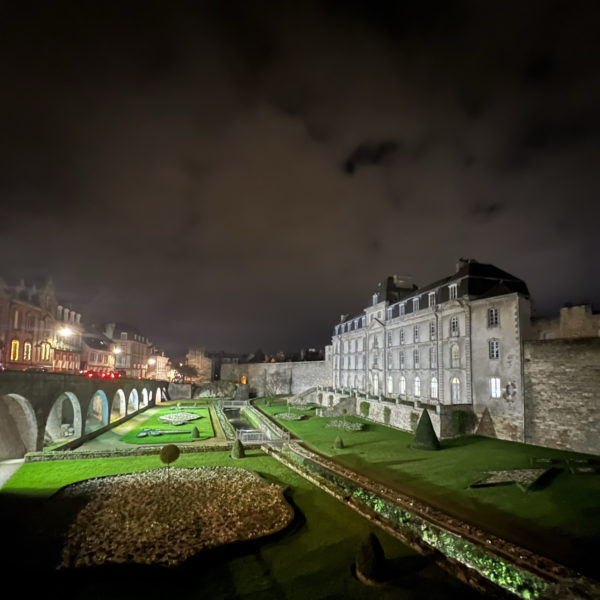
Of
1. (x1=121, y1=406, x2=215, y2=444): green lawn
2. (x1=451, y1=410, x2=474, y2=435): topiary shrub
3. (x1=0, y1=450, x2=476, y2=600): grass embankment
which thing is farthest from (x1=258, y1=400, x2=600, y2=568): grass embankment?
(x1=121, y1=406, x2=215, y2=444): green lawn

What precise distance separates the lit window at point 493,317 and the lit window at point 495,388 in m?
4.78

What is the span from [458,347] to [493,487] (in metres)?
18.7

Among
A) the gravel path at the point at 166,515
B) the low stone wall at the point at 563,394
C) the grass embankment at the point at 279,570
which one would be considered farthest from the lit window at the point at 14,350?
the low stone wall at the point at 563,394

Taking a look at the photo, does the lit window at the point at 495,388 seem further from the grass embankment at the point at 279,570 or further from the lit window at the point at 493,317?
the grass embankment at the point at 279,570

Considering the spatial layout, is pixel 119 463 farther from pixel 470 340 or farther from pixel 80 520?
pixel 470 340

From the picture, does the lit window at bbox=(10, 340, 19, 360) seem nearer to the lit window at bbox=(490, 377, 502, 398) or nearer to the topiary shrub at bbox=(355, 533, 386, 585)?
the topiary shrub at bbox=(355, 533, 386, 585)

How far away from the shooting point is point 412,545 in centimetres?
1309

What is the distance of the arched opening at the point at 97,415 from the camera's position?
38844 mm

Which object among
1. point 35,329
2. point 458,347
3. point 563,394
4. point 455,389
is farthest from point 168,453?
point 35,329

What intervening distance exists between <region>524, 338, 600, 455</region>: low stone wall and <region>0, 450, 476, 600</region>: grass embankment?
67.0 ft

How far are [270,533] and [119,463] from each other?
14.7 metres

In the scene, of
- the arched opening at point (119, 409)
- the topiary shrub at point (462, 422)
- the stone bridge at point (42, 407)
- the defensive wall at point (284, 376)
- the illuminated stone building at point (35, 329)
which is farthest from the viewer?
the defensive wall at point (284, 376)

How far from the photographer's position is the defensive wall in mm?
78000

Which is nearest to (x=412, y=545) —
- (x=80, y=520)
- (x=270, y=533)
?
(x=270, y=533)
